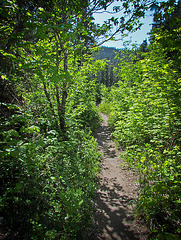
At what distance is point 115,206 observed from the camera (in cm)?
313

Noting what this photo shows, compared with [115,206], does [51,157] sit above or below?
above

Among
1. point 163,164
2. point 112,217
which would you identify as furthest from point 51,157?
point 163,164

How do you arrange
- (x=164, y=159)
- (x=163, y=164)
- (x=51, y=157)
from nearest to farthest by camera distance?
(x=51, y=157) → (x=163, y=164) → (x=164, y=159)

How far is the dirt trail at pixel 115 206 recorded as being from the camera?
246 centimetres

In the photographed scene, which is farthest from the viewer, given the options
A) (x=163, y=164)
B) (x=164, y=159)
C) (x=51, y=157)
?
(x=164, y=159)

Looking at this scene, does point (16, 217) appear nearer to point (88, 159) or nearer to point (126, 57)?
point (88, 159)

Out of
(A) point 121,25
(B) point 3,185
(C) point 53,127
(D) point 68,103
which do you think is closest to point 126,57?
(A) point 121,25

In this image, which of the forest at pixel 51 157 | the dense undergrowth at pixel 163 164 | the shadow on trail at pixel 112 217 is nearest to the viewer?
the forest at pixel 51 157

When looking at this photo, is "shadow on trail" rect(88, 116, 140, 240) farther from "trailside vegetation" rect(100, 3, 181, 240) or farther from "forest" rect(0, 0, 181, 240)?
"trailside vegetation" rect(100, 3, 181, 240)

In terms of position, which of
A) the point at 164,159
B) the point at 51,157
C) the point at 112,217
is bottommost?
the point at 112,217

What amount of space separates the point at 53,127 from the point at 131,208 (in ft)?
11.2

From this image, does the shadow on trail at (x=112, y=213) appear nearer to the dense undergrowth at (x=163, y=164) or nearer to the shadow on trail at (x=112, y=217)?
the shadow on trail at (x=112, y=217)

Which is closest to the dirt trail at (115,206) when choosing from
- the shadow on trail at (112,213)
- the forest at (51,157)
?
the shadow on trail at (112,213)

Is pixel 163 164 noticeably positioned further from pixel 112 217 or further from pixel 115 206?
pixel 112 217
